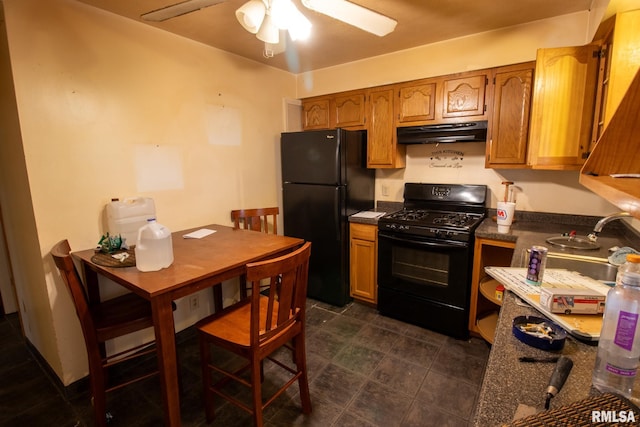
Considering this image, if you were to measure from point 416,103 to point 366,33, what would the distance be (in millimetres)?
730

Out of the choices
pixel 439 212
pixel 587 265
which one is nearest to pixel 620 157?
pixel 587 265

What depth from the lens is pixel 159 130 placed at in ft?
7.70

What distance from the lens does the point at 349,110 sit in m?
3.15

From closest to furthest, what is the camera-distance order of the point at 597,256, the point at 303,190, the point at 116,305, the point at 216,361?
the point at 597,256
the point at 116,305
the point at 216,361
the point at 303,190

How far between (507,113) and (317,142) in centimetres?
156

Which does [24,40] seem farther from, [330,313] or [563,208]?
[563,208]

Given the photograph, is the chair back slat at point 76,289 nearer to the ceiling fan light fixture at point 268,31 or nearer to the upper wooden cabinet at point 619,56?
the ceiling fan light fixture at point 268,31

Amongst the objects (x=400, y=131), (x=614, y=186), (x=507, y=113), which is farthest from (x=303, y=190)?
(x=614, y=186)

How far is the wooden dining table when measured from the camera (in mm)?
1401

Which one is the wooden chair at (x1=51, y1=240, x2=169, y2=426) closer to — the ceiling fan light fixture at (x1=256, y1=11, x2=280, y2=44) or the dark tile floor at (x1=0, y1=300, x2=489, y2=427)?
the dark tile floor at (x1=0, y1=300, x2=489, y2=427)

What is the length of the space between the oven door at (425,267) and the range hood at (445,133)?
881mm

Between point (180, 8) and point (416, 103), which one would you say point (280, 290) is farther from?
point (416, 103)

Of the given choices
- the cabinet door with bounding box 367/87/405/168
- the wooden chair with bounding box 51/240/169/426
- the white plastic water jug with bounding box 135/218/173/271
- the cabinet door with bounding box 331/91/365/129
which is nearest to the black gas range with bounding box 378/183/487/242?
the cabinet door with bounding box 367/87/405/168

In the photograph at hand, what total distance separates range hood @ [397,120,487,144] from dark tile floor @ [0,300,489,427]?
1.64 meters
